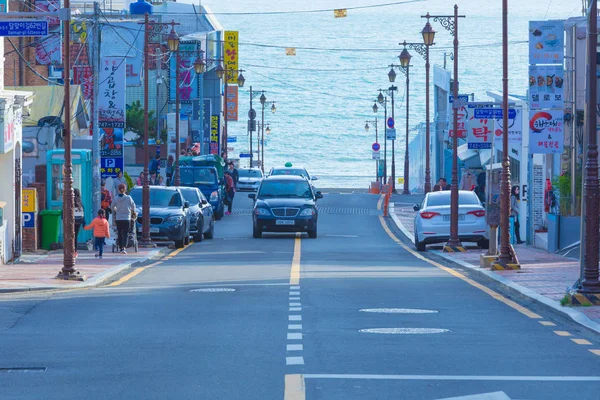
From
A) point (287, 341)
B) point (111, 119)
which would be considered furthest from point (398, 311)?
point (111, 119)

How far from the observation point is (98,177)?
3381 cm

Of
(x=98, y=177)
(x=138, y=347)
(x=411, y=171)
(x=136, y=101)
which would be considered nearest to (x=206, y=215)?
(x=98, y=177)

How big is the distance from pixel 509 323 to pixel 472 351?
305 centimetres

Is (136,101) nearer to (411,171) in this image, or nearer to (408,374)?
(411,171)

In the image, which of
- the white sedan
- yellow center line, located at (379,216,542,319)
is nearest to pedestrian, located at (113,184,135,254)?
yellow center line, located at (379,216,542,319)

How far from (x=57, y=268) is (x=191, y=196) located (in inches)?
568

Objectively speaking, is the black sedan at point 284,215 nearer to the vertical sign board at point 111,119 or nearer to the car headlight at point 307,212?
the car headlight at point 307,212

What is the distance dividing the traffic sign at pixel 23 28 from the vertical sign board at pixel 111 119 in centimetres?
1202

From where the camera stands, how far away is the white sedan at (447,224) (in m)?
35.0

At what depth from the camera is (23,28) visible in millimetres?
23828

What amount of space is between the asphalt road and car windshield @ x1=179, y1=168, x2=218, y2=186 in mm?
27577

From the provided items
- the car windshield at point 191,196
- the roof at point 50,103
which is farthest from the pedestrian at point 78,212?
the car windshield at point 191,196

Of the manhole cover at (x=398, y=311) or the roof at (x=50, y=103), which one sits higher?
the roof at (x=50, y=103)

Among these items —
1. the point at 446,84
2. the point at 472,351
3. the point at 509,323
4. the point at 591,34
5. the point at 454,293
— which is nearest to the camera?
the point at 472,351
